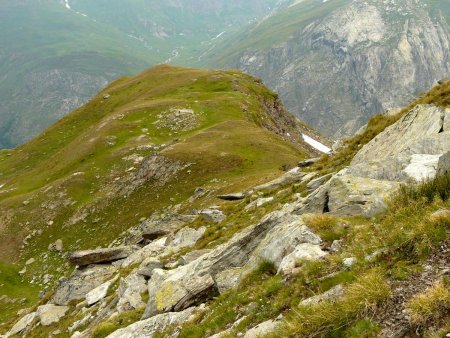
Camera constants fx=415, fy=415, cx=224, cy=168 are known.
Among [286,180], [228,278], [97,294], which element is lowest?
[97,294]

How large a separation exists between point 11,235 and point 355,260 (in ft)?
194

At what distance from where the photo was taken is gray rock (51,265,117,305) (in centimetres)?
3042

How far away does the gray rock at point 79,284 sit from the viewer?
3042 centimetres

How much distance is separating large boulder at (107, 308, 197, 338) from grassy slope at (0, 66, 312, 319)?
2678 centimetres

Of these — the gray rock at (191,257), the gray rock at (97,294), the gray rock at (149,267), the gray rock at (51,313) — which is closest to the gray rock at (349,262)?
the gray rock at (191,257)

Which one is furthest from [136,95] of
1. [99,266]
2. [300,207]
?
[300,207]

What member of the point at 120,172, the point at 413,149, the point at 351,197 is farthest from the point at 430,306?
the point at 120,172

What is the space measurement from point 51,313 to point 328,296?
25.4 meters

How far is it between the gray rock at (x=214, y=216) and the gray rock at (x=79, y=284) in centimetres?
800

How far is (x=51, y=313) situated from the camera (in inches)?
1164

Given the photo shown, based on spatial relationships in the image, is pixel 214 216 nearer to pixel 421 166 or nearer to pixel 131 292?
pixel 131 292

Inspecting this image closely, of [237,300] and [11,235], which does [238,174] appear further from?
[237,300]

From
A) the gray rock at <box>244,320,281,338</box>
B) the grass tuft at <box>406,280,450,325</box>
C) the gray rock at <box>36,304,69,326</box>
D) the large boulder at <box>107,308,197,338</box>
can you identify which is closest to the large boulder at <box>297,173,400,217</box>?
the gray rock at <box>244,320,281,338</box>

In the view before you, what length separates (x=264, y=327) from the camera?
10906 mm
